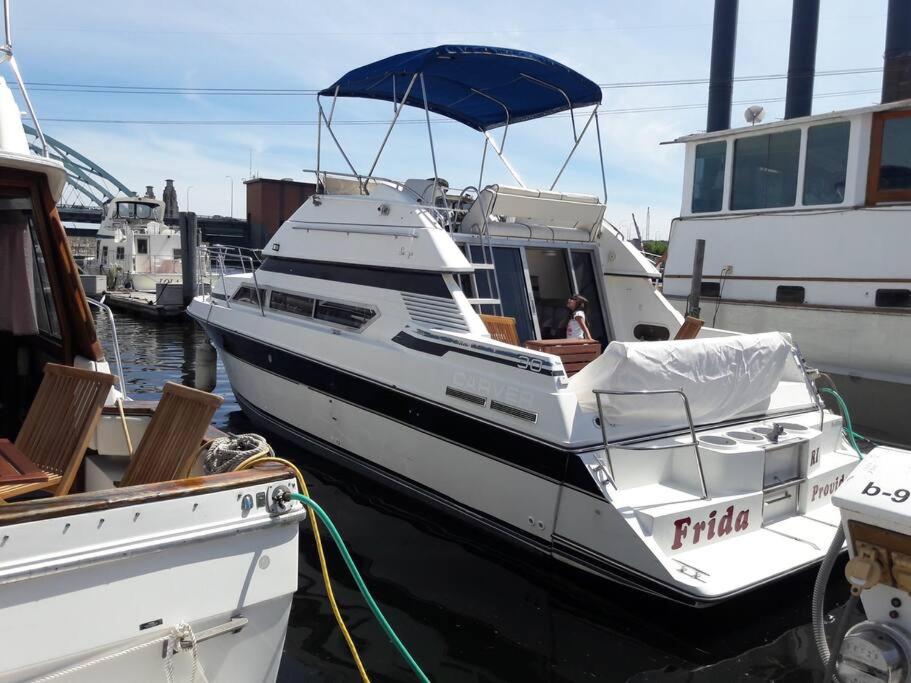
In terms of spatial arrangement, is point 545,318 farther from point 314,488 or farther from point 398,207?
point 314,488

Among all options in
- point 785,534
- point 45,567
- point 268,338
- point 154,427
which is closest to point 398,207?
point 268,338

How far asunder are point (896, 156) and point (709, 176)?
2.96 meters

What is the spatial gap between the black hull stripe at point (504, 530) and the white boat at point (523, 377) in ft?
0.06

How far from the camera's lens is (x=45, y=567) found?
7.11 feet

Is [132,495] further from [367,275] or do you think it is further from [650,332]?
[650,332]

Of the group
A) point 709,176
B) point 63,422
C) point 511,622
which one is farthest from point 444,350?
point 709,176

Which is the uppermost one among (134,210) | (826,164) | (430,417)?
(826,164)

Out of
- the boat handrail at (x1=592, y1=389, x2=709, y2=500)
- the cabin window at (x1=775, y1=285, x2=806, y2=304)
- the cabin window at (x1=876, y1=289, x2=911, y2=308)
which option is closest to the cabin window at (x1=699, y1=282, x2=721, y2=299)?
the cabin window at (x1=775, y1=285, x2=806, y2=304)

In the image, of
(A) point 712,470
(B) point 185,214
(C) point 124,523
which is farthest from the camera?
(B) point 185,214

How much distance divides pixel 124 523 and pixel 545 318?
17.8ft

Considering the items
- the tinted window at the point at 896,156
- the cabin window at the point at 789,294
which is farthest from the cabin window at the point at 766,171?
the cabin window at the point at 789,294

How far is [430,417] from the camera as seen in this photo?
515 cm

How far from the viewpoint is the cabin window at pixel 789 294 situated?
11.0 metres

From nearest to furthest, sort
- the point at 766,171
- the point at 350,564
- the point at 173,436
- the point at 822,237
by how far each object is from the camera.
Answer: the point at 350,564
the point at 173,436
the point at 822,237
the point at 766,171
